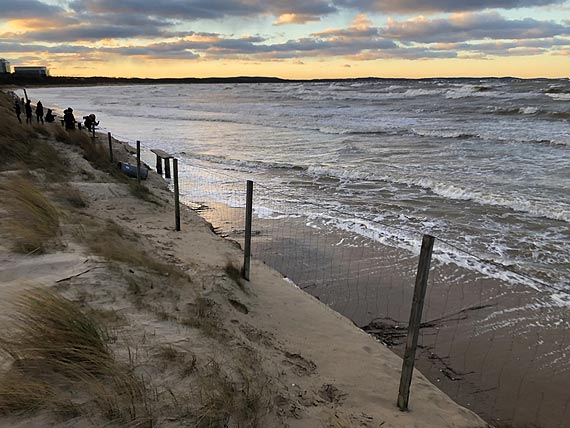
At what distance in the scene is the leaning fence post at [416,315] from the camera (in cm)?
376

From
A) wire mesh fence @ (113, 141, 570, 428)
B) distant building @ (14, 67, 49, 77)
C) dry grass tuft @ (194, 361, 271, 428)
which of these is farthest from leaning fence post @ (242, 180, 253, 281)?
distant building @ (14, 67, 49, 77)

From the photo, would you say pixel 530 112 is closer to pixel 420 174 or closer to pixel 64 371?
pixel 420 174

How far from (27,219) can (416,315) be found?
541cm

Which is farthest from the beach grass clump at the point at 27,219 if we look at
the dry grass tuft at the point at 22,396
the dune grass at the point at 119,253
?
A: the dry grass tuft at the point at 22,396

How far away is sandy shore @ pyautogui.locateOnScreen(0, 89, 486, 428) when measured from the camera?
325 cm

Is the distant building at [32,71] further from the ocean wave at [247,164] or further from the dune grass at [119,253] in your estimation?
the dune grass at [119,253]

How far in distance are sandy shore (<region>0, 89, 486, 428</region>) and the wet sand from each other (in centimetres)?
46

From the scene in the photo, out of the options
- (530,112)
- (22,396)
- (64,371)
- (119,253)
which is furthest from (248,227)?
(530,112)

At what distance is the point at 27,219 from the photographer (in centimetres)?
637

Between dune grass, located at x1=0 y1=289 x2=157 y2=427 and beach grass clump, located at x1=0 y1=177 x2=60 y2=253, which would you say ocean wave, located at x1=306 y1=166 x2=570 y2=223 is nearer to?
beach grass clump, located at x1=0 y1=177 x2=60 y2=253

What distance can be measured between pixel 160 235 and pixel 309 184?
6918mm

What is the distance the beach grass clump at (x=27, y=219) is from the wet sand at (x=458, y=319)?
351 cm

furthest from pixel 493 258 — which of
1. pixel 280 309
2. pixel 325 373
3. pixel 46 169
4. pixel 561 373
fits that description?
pixel 46 169

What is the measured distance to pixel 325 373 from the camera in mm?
4500
